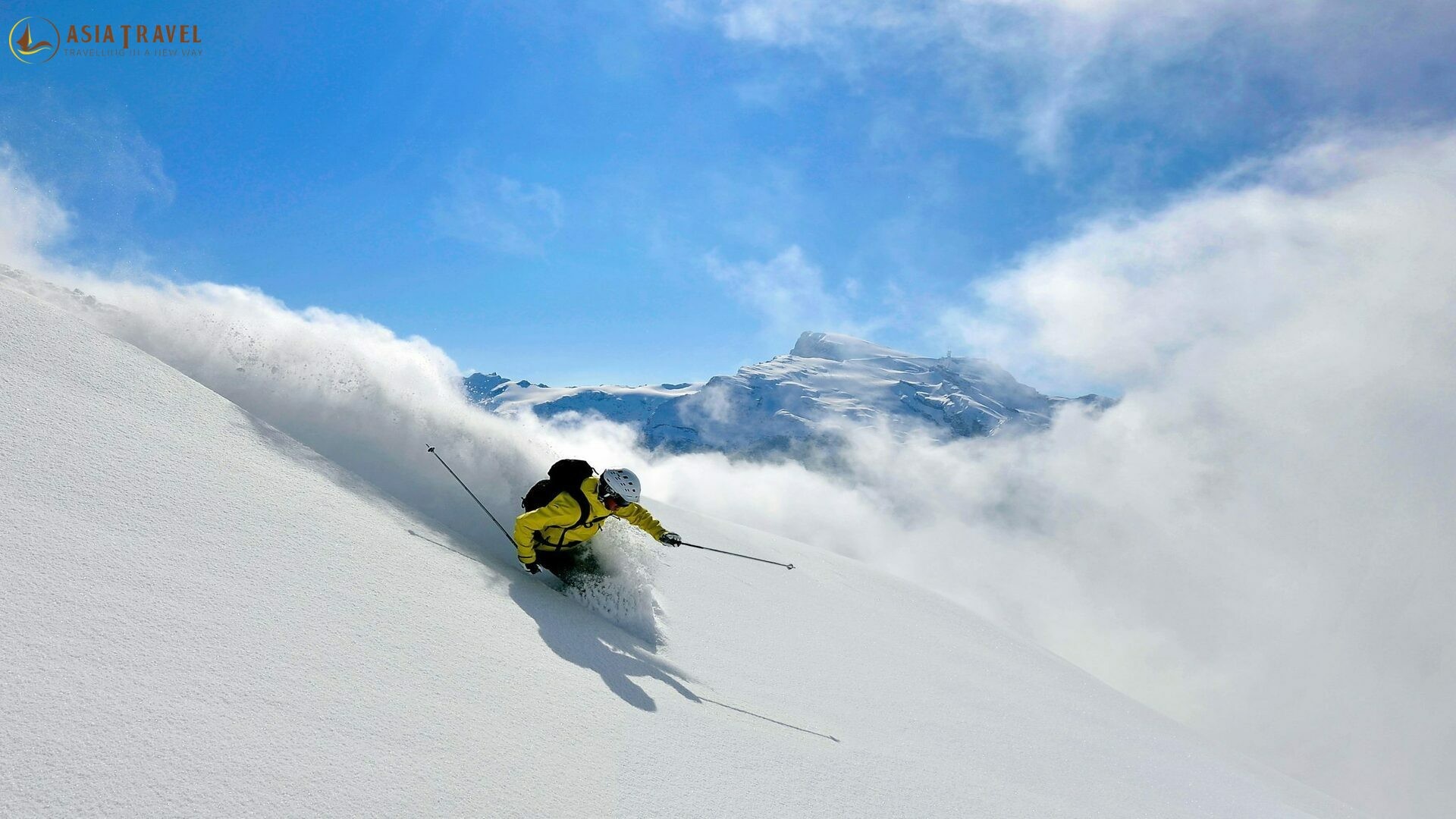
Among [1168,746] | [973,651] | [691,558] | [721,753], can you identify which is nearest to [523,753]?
[721,753]

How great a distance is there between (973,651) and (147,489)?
485 inches

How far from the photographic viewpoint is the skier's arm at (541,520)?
6.90 m

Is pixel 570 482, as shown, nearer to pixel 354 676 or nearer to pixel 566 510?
pixel 566 510

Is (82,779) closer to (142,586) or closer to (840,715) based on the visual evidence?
(142,586)

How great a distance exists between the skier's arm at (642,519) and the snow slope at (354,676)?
1196 millimetres

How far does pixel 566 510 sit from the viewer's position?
6.95 metres

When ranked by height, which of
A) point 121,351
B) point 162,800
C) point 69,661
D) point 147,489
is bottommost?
point 162,800

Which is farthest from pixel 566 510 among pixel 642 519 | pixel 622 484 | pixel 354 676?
pixel 354 676

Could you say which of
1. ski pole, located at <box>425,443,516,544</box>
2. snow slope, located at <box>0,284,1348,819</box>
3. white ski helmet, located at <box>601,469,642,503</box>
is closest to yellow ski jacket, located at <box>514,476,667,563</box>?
white ski helmet, located at <box>601,469,642,503</box>

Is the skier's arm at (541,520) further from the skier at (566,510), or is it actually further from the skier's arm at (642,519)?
the skier's arm at (642,519)

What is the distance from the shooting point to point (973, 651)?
38.7 feet

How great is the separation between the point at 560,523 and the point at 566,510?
0.58 ft

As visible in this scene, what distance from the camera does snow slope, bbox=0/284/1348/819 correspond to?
2.89 m

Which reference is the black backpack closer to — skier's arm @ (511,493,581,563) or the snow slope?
skier's arm @ (511,493,581,563)
